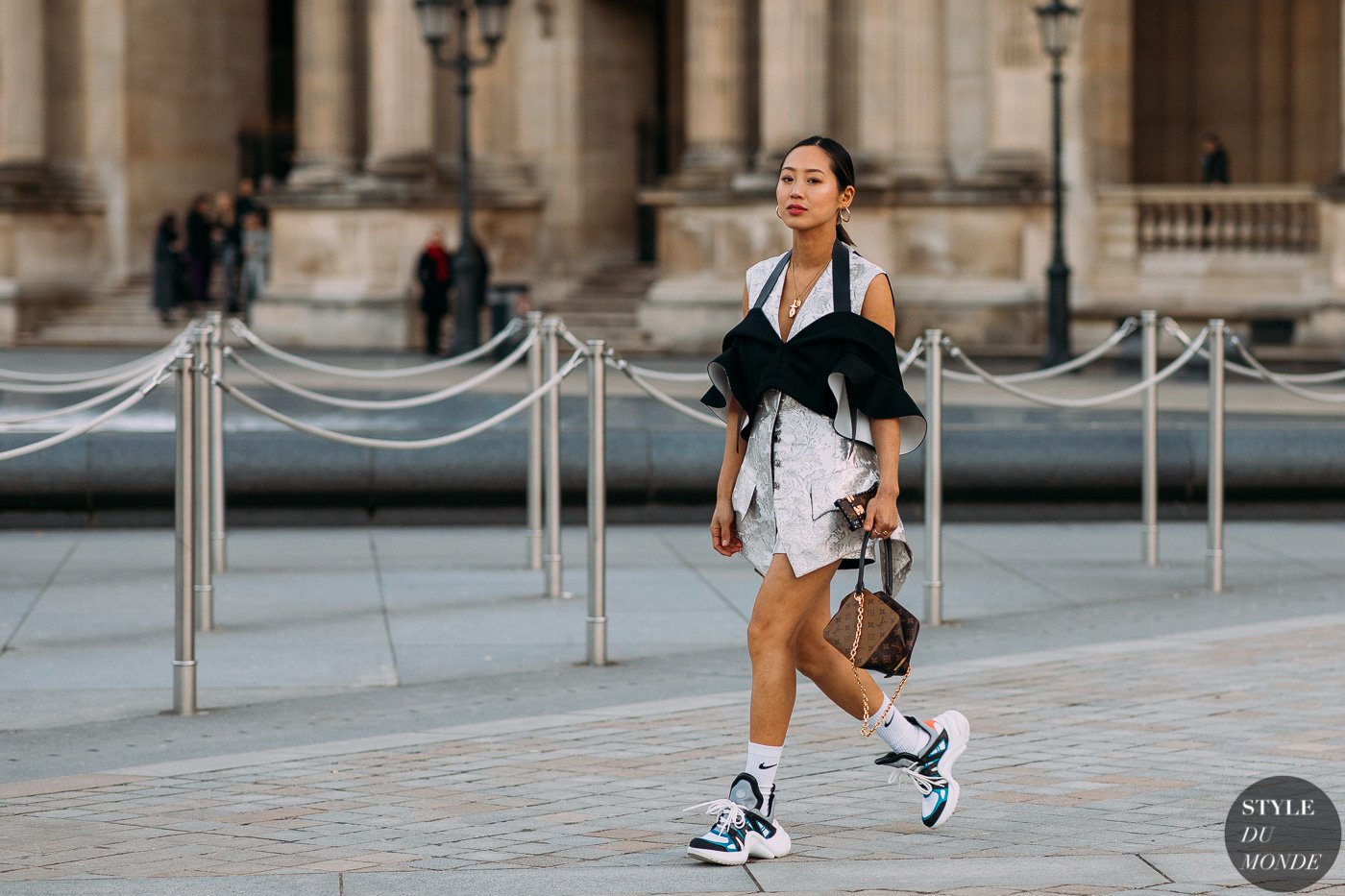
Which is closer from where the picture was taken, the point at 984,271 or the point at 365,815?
the point at 365,815

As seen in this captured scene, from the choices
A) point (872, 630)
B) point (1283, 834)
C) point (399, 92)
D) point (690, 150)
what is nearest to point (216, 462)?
point (872, 630)

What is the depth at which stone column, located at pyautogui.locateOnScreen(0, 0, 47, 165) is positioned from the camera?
3688 centimetres

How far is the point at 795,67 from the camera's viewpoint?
31219mm

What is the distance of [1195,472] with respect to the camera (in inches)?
596

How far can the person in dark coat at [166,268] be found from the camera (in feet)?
116

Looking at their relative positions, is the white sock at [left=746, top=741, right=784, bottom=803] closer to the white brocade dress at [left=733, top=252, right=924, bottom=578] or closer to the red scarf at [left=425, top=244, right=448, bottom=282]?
the white brocade dress at [left=733, top=252, right=924, bottom=578]

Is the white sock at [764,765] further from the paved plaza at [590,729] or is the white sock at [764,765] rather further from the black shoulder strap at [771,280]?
the black shoulder strap at [771,280]

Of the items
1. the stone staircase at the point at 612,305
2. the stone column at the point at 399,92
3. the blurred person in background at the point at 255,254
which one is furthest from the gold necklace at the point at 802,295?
the blurred person in background at the point at 255,254

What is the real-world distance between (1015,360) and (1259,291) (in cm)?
352

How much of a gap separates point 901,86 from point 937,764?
83.2 ft

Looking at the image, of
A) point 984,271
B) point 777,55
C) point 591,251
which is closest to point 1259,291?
point 984,271

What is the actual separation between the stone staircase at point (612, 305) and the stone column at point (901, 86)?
4061 mm

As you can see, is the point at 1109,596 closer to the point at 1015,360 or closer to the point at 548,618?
the point at 548,618

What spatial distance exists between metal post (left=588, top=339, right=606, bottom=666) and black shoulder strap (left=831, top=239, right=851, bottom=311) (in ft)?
11.6
